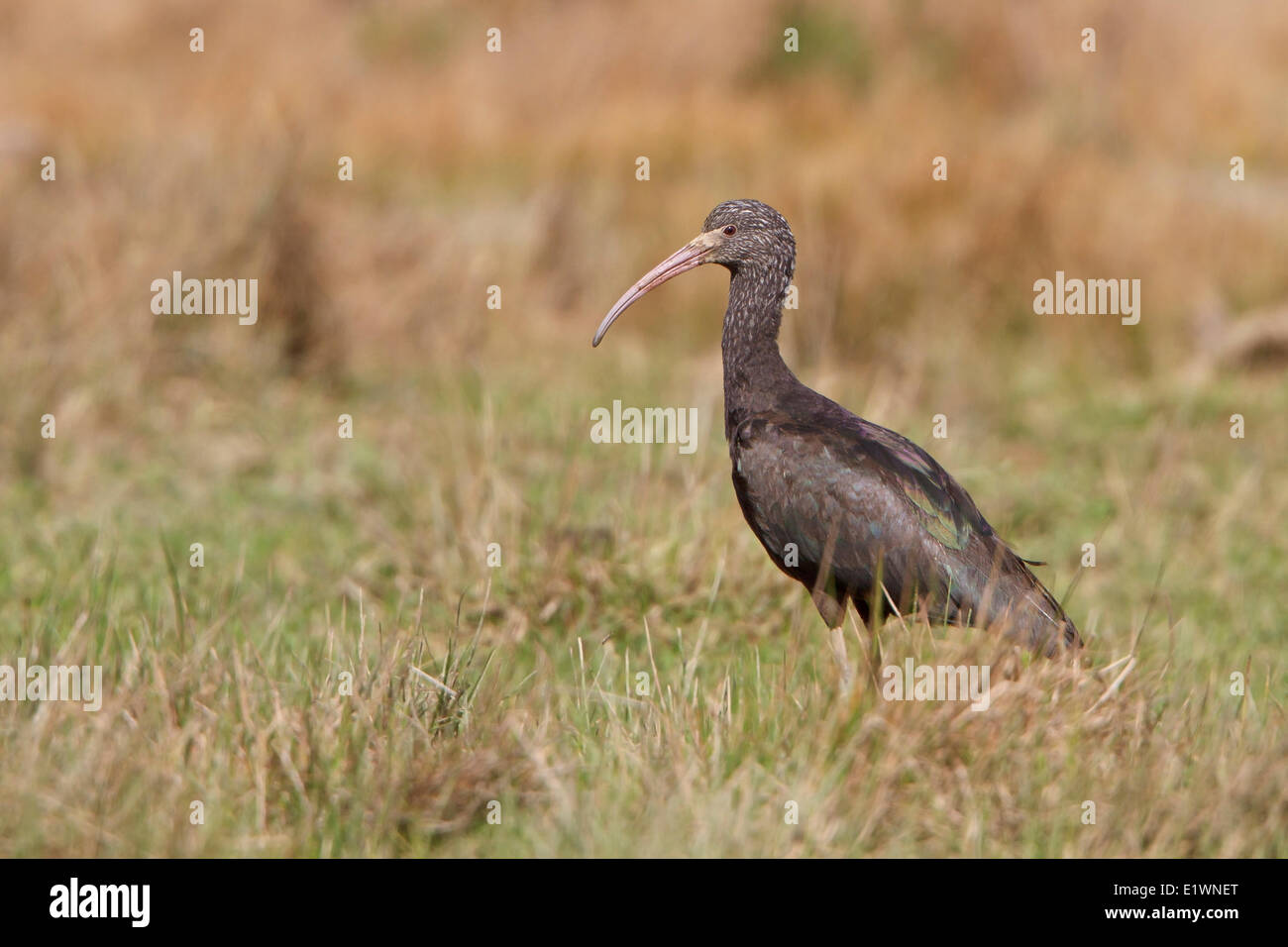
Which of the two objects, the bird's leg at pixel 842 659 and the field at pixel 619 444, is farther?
the bird's leg at pixel 842 659

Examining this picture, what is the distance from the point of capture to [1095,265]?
998cm

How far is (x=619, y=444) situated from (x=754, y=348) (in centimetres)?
271

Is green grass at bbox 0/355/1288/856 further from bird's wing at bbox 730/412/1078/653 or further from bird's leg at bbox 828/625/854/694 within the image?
bird's wing at bbox 730/412/1078/653
